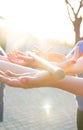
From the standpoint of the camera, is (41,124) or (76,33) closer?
(41,124)

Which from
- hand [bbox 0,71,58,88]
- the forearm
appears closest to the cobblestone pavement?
the forearm

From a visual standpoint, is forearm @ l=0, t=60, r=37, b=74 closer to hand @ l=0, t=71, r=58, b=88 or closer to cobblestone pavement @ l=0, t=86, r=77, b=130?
hand @ l=0, t=71, r=58, b=88

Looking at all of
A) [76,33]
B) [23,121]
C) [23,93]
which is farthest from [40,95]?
[76,33]

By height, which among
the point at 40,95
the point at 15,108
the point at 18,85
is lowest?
the point at 18,85

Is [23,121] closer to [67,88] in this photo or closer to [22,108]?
[22,108]

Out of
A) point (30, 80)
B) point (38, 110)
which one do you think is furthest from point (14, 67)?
point (38, 110)

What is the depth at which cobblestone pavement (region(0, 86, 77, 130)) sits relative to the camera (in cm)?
611

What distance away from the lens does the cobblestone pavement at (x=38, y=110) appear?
6113 mm

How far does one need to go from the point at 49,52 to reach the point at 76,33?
75.7 ft

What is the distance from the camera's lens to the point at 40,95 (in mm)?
9164

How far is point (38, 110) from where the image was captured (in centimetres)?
729

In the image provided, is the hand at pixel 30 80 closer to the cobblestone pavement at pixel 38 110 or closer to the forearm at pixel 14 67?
the forearm at pixel 14 67

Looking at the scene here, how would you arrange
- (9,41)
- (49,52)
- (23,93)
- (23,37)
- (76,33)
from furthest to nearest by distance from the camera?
(76,33) → (23,37) → (9,41) → (23,93) → (49,52)

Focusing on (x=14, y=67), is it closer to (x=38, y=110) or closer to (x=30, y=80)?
(x=30, y=80)
